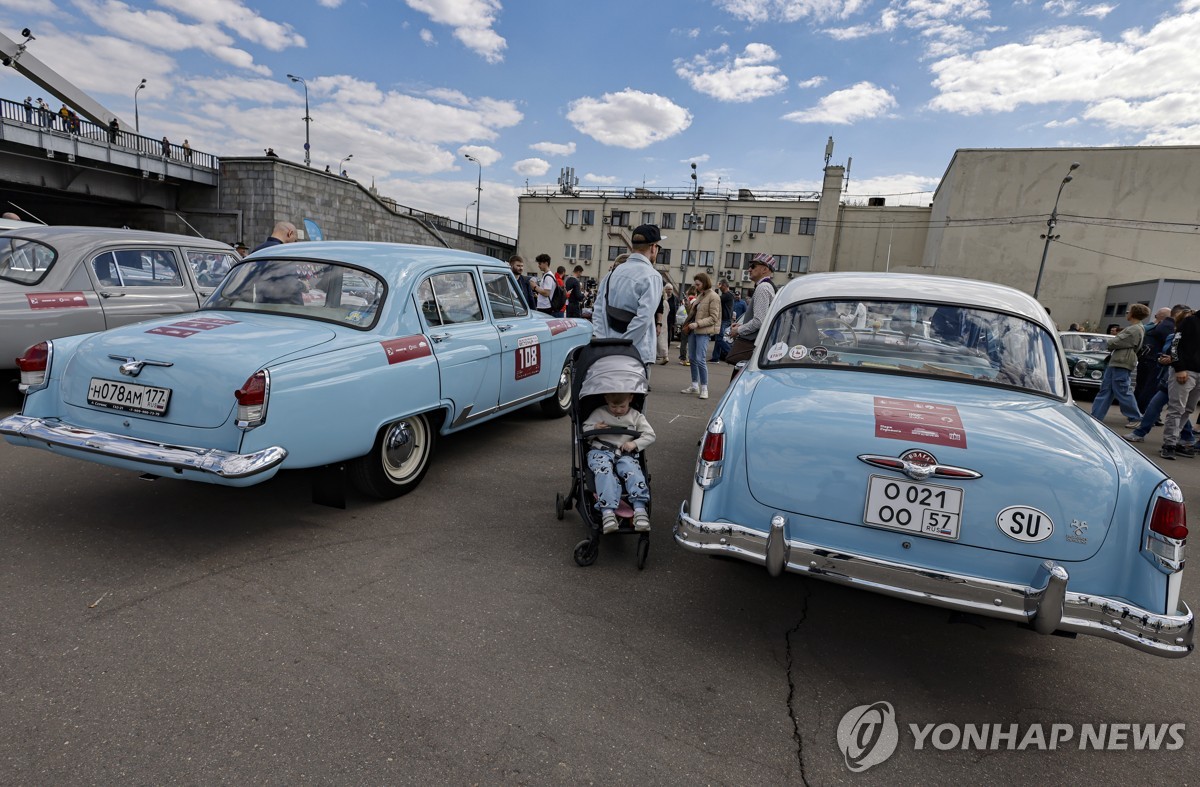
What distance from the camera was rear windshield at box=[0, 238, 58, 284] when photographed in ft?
18.6

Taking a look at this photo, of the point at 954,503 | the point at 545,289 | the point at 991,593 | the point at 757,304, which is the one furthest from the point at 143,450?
the point at 545,289

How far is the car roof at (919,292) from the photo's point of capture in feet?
11.2

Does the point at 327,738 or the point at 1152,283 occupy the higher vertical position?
the point at 1152,283

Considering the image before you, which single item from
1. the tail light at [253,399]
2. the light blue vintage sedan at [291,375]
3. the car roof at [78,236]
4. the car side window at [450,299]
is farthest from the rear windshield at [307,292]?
the car roof at [78,236]

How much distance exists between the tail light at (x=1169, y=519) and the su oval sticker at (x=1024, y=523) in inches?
13.7

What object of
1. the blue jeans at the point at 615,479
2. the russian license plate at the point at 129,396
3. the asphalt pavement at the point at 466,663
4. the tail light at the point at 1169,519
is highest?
the tail light at the point at 1169,519

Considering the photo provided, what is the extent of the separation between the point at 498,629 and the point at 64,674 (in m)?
1.62

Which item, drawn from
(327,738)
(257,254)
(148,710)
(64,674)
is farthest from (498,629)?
(257,254)

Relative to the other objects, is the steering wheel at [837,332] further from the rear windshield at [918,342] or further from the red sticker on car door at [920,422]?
the red sticker on car door at [920,422]

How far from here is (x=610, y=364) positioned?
3730 mm

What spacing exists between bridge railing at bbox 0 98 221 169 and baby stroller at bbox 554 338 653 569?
2619 cm

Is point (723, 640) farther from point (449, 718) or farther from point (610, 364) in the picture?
point (610, 364)

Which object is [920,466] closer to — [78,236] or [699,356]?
[699,356]

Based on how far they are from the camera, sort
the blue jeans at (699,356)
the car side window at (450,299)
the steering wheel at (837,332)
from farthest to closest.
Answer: the blue jeans at (699,356) → the car side window at (450,299) → the steering wheel at (837,332)
